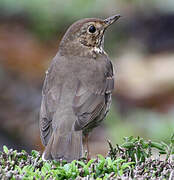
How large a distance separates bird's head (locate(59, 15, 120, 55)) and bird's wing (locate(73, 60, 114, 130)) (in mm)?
596

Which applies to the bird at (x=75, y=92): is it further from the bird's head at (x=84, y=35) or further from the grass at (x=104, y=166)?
the grass at (x=104, y=166)

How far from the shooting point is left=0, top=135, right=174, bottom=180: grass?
4230mm

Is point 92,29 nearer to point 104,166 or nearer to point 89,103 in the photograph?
point 89,103

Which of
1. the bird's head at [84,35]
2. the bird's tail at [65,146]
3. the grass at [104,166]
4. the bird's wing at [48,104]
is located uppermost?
the bird's head at [84,35]

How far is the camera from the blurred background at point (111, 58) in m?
9.64

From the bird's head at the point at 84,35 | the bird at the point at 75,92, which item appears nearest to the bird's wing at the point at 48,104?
the bird at the point at 75,92

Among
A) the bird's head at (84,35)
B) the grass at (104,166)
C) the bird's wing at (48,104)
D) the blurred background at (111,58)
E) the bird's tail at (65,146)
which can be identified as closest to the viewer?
the grass at (104,166)

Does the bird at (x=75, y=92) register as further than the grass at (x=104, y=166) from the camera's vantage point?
Yes

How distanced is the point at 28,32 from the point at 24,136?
11.6ft

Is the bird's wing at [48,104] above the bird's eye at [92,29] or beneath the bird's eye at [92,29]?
beneath

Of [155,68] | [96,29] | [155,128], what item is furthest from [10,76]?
[96,29]

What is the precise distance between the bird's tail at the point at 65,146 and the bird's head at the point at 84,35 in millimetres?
1329

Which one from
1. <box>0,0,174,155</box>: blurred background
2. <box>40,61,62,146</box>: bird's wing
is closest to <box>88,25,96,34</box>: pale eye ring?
<box>40,61,62,146</box>: bird's wing

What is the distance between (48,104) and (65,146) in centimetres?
58
